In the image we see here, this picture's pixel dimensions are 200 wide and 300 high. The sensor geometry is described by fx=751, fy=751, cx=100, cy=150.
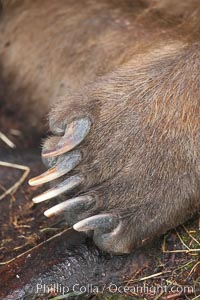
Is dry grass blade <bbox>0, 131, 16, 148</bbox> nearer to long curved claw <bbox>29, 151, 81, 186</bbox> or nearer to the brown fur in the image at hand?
the brown fur

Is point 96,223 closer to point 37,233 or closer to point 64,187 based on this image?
point 64,187

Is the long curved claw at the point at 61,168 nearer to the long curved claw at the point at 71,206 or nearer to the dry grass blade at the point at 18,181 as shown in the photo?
the long curved claw at the point at 71,206

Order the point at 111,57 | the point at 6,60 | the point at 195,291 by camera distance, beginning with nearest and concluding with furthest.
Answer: the point at 195,291
the point at 111,57
the point at 6,60

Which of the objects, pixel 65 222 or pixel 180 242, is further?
pixel 65 222

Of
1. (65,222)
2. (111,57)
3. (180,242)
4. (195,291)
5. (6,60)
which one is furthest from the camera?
(6,60)

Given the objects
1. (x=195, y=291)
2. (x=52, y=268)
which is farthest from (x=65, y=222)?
(x=195, y=291)

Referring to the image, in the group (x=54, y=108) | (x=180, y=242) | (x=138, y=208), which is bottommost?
(x=180, y=242)

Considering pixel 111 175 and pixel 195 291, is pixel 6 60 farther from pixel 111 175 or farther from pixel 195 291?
pixel 195 291
